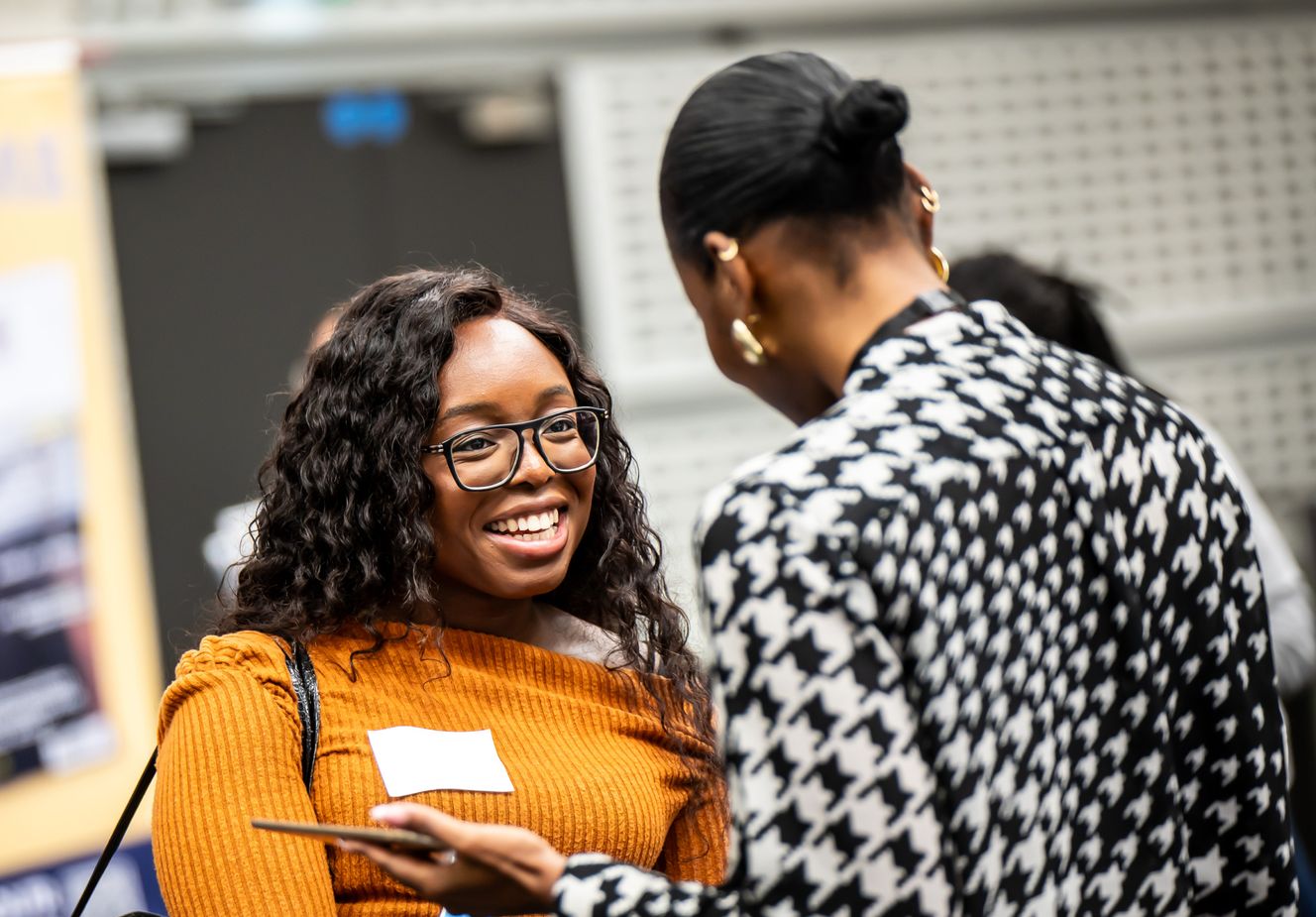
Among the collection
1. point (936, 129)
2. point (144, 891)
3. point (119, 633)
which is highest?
point (936, 129)

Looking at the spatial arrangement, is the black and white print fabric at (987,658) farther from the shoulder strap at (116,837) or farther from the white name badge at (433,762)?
the shoulder strap at (116,837)

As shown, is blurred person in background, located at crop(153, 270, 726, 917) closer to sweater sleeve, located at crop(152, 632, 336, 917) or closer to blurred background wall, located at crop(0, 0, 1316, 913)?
sweater sleeve, located at crop(152, 632, 336, 917)

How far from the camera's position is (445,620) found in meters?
1.97

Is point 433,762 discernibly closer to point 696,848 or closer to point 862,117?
point 696,848

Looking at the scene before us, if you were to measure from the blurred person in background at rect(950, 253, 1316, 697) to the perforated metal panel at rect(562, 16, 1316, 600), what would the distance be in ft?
5.01

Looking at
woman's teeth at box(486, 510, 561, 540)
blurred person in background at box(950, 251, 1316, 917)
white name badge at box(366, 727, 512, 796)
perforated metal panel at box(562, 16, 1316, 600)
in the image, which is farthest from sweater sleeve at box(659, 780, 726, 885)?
perforated metal panel at box(562, 16, 1316, 600)

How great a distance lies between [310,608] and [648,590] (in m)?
0.53

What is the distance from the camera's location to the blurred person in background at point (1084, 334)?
284cm

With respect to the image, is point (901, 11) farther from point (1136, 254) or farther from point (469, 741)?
point (469, 741)

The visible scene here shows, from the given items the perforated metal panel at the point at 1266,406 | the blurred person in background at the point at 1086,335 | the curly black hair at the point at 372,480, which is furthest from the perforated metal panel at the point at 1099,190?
the curly black hair at the point at 372,480

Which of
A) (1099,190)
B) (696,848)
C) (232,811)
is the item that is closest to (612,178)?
(1099,190)

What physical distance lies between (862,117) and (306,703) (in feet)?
→ 3.17

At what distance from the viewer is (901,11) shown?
4.51m

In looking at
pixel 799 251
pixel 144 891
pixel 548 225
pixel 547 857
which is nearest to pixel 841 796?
pixel 547 857
